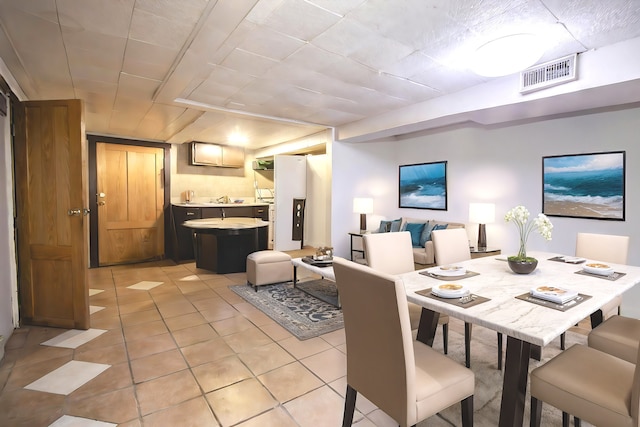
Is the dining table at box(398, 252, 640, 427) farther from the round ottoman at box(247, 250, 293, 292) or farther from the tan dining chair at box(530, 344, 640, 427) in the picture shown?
the round ottoman at box(247, 250, 293, 292)

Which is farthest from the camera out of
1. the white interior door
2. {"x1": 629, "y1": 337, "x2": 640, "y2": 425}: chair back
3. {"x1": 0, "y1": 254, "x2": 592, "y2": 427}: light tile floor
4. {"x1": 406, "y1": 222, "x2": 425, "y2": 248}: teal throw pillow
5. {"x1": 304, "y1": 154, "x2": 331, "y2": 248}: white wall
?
{"x1": 304, "y1": 154, "x2": 331, "y2": 248}: white wall

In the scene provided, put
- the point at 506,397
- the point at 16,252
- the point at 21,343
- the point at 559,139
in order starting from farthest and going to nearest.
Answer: the point at 559,139 < the point at 16,252 < the point at 21,343 < the point at 506,397

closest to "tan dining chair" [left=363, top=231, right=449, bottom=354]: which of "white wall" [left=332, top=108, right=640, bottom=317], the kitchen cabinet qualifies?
"white wall" [left=332, top=108, right=640, bottom=317]

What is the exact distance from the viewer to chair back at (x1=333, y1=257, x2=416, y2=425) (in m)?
1.18

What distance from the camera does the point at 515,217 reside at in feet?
6.93

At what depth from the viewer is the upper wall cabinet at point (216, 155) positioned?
21.2ft

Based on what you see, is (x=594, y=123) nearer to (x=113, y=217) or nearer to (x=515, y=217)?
(x=515, y=217)

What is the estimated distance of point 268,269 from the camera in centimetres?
406

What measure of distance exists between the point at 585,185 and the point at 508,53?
7.85ft

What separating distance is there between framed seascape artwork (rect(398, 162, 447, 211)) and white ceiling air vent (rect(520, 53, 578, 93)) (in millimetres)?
2306

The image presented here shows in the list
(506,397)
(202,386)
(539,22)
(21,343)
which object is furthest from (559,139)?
(21,343)

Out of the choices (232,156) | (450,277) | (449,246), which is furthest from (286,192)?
(450,277)

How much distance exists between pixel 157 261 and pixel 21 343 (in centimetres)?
337

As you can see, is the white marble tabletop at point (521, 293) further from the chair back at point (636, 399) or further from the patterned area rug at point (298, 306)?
the patterned area rug at point (298, 306)
